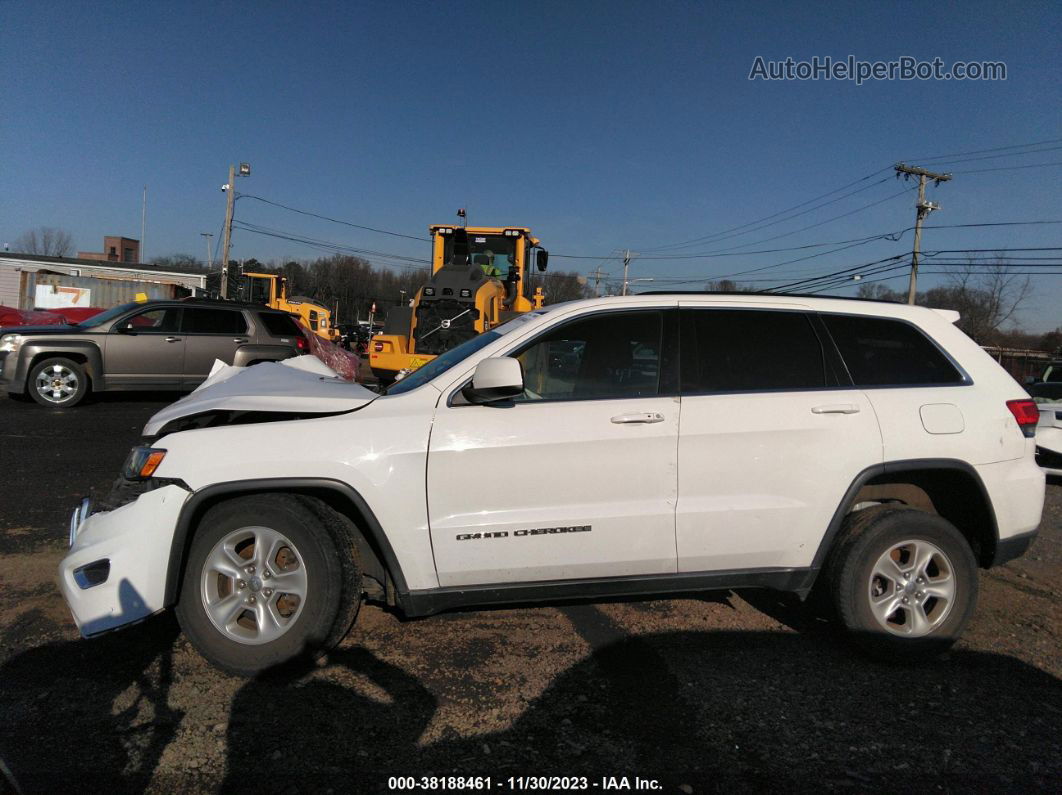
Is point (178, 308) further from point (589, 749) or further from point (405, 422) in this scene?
point (589, 749)

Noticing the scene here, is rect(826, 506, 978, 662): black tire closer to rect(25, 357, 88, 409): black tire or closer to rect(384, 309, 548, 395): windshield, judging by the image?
rect(384, 309, 548, 395): windshield

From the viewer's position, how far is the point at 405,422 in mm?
3270

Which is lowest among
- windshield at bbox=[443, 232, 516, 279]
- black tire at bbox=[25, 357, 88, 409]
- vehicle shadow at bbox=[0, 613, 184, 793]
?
vehicle shadow at bbox=[0, 613, 184, 793]

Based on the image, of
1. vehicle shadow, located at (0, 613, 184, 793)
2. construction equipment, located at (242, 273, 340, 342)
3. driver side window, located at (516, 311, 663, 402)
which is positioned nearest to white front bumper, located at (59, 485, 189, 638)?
vehicle shadow, located at (0, 613, 184, 793)

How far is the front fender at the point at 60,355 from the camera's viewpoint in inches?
→ 417

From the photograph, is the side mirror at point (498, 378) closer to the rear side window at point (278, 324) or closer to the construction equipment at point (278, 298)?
the rear side window at point (278, 324)

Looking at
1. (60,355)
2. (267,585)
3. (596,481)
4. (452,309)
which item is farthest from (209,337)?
(596,481)

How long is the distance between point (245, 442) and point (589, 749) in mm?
1972

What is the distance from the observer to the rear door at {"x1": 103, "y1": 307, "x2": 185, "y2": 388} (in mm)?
11047

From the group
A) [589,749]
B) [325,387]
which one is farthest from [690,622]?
[325,387]

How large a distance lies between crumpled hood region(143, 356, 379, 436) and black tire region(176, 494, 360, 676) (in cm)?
44

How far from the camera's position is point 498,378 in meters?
3.16

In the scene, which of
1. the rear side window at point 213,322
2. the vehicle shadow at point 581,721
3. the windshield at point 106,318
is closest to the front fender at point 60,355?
the windshield at point 106,318

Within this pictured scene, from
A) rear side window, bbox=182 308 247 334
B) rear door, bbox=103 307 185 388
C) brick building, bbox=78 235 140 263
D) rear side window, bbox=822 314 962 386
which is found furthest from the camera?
brick building, bbox=78 235 140 263
